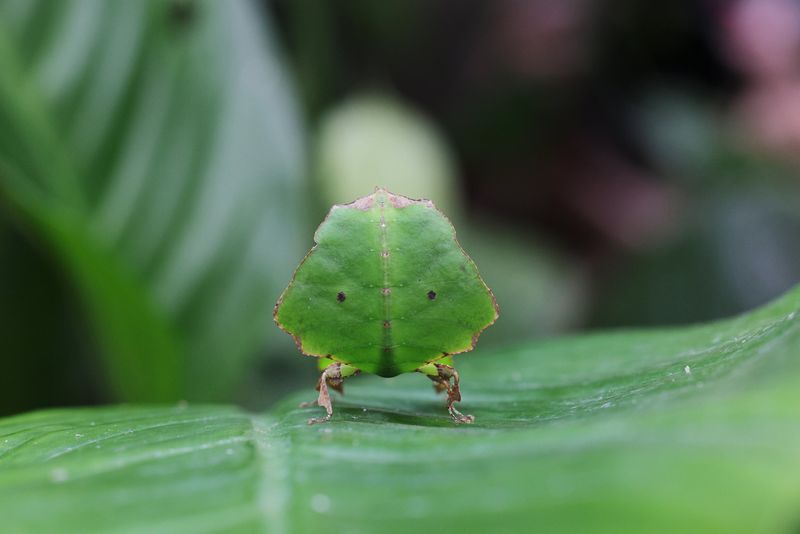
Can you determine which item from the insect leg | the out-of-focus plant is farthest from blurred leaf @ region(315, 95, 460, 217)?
the insect leg

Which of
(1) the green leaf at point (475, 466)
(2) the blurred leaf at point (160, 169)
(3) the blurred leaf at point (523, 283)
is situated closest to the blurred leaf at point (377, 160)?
(2) the blurred leaf at point (160, 169)

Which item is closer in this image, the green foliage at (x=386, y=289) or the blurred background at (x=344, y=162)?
the green foliage at (x=386, y=289)

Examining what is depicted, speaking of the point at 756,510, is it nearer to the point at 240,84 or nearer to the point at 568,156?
the point at 240,84

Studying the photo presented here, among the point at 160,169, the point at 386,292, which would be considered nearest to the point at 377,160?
the point at 160,169

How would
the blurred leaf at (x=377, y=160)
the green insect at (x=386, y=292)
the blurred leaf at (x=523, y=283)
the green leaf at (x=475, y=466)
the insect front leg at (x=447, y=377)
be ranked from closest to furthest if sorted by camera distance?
1. the green leaf at (x=475, y=466)
2. the green insect at (x=386, y=292)
3. the insect front leg at (x=447, y=377)
4. the blurred leaf at (x=377, y=160)
5. the blurred leaf at (x=523, y=283)

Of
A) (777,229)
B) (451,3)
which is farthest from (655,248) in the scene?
(451,3)

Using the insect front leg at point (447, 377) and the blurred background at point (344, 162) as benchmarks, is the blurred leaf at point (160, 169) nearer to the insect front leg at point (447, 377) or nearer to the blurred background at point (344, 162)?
the blurred background at point (344, 162)

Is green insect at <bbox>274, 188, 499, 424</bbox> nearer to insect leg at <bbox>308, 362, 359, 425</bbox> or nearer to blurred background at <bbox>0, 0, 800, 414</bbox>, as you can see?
insect leg at <bbox>308, 362, 359, 425</bbox>
